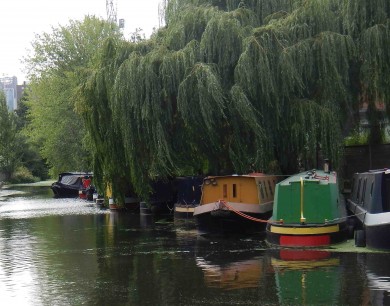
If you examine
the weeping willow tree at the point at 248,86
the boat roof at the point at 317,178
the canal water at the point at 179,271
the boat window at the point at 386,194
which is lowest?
the canal water at the point at 179,271

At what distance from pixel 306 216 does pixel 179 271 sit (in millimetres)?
4311

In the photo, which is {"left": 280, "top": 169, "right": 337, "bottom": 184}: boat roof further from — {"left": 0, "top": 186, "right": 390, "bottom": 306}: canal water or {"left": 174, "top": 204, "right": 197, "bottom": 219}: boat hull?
{"left": 174, "top": 204, "right": 197, "bottom": 219}: boat hull

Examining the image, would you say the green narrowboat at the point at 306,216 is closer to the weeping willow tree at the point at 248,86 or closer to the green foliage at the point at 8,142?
the weeping willow tree at the point at 248,86

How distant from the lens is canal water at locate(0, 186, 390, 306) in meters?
11.0

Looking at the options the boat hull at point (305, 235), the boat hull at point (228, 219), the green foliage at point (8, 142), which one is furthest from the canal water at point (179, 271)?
the green foliage at point (8, 142)

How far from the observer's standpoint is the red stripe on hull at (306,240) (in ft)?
52.5

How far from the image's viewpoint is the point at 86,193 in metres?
44.6

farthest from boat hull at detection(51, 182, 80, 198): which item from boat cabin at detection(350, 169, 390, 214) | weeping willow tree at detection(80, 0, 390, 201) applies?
boat cabin at detection(350, 169, 390, 214)

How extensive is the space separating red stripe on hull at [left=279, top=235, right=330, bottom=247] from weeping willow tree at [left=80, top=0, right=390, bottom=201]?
534 centimetres

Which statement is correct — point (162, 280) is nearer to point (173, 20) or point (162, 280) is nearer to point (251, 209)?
point (251, 209)

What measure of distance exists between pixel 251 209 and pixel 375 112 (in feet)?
20.6

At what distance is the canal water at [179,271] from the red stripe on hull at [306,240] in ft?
1.16

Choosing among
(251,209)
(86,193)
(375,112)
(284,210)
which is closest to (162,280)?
(284,210)

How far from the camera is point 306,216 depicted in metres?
16.5
